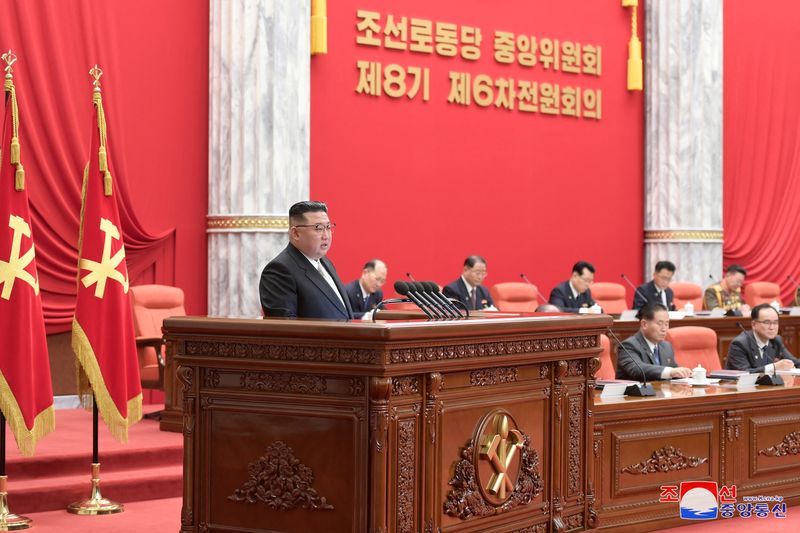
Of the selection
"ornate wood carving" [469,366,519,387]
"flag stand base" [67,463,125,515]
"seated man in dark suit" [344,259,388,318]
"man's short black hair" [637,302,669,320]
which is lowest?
"flag stand base" [67,463,125,515]

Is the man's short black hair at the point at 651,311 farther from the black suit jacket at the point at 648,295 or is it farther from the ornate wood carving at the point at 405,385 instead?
the black suit jacket at the point at 648,295

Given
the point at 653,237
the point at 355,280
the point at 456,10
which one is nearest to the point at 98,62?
the point at 355,280

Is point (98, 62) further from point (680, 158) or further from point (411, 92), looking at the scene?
point (680, 158)

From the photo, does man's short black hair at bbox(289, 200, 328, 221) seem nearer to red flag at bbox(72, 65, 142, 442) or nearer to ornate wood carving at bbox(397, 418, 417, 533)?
ornate wood carving at bbox(397, 418, 417, 533)

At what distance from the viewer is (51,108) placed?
6996 millimetres

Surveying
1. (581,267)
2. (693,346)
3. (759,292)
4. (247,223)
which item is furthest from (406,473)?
(759,292)

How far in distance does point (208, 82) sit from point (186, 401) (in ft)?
15.4

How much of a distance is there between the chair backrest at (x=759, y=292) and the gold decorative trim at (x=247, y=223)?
183 inches

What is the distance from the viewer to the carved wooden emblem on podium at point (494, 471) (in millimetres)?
3424

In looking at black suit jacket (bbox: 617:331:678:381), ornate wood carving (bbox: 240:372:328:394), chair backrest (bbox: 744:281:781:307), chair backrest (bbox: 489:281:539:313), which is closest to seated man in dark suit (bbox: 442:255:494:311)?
chair backrest (bbox: 489:281:539:313)

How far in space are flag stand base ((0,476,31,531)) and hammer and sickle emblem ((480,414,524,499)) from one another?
2.10m

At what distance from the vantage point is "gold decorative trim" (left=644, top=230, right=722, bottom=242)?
10305mm

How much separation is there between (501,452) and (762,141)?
8.44 meters

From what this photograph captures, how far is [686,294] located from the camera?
32.8 feet
